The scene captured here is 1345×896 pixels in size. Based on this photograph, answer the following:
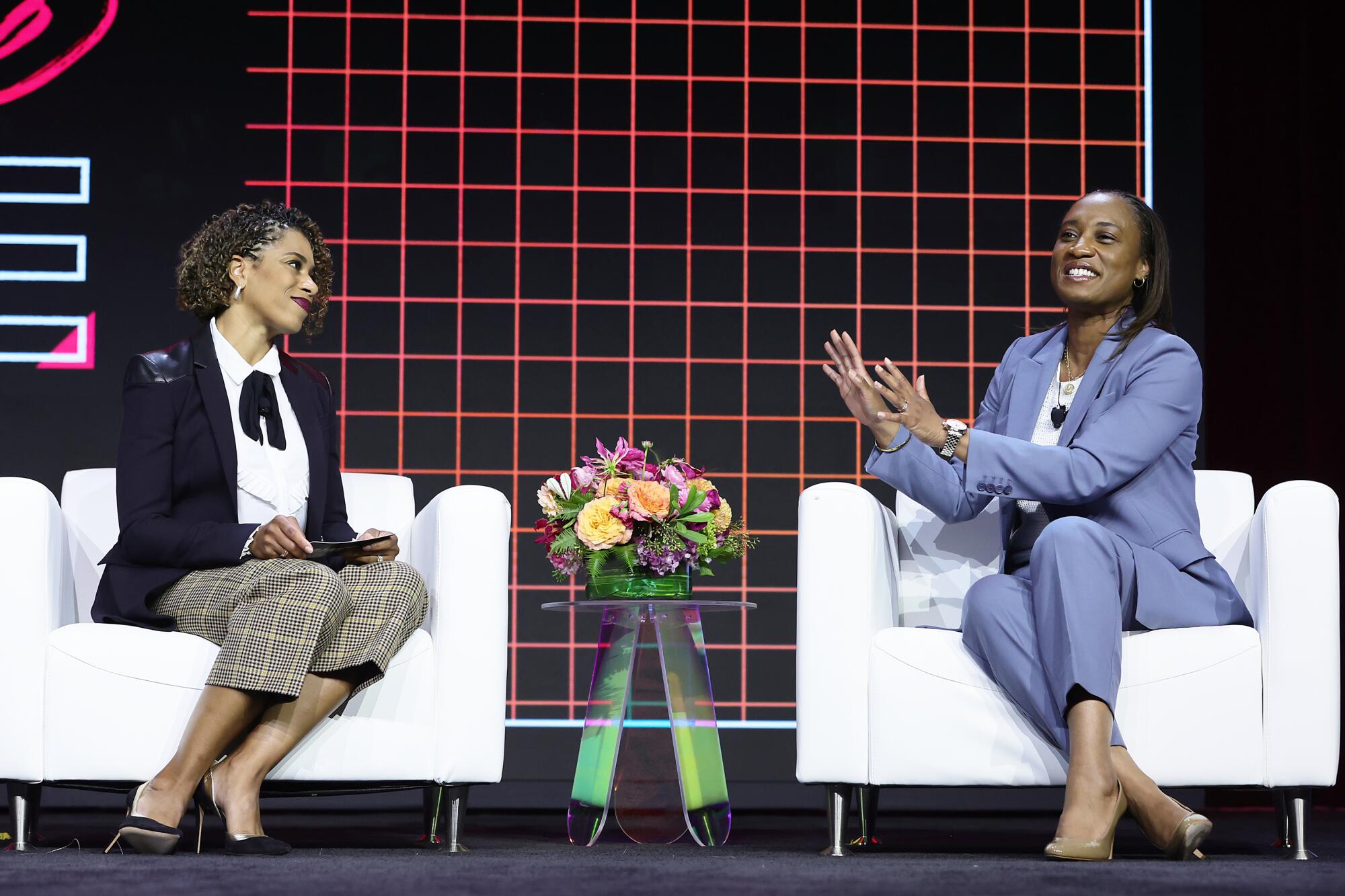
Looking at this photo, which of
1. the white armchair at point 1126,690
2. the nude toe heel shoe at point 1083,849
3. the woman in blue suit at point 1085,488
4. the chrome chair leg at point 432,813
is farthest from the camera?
the chrome chair leg at point 432,813

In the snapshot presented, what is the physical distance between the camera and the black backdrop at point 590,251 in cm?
430

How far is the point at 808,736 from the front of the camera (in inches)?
102

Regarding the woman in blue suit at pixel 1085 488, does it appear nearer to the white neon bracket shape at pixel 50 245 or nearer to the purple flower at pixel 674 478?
the purple flower at pixel 674 478

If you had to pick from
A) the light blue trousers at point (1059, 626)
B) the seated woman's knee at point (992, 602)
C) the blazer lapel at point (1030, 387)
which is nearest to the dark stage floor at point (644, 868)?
the light blue trousers at point (1059, 626)

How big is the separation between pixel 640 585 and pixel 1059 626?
93 cm

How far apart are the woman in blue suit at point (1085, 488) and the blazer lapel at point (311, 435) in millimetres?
1061

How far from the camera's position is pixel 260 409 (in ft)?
9.82

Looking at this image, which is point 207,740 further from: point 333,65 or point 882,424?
point 333,65

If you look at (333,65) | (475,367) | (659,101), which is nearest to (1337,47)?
(659,101)

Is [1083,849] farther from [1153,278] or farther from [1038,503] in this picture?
[1153,278]

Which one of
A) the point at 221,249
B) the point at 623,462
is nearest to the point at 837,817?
the point at 623,462

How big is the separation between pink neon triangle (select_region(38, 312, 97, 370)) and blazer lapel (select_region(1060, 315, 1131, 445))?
9.40 feet

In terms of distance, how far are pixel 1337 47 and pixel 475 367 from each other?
2.64 m

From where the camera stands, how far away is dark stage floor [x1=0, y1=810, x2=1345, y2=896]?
2023 millimetres
